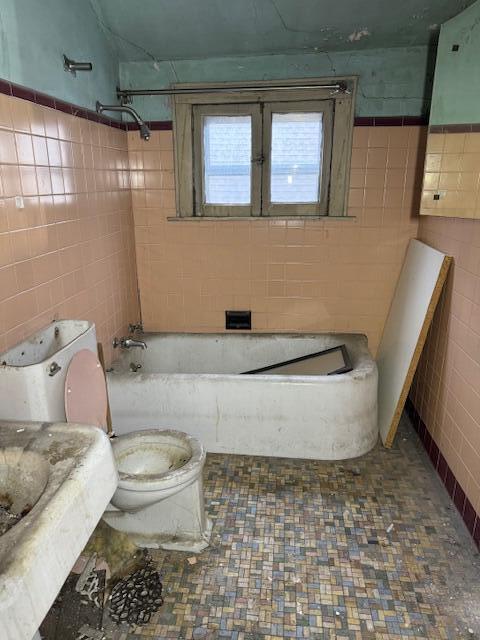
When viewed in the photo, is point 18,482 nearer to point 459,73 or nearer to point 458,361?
point 458,361

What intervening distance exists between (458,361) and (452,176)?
0.91m

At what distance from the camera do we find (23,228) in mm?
1803

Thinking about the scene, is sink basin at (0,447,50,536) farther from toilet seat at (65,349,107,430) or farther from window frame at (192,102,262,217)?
window frame at (192,102,262,217)

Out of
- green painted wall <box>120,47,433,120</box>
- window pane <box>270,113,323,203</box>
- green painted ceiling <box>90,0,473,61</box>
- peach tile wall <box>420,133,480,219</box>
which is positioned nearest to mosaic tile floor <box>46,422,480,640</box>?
peach tile wall <box>420,133,480,219</box>

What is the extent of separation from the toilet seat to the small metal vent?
4.53 ft

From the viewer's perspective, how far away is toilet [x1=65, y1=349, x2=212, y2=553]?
1.79 m

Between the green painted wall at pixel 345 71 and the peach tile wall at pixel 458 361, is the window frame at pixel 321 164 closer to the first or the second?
the green painted wall at pixel 345 71

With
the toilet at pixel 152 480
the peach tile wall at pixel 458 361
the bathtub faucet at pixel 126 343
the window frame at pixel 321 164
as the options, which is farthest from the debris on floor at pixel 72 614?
the window frame at pixel 321 164

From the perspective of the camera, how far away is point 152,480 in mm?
1772

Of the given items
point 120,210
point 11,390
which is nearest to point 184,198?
point 120,210

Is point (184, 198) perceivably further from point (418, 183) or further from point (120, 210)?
point (418, 183)

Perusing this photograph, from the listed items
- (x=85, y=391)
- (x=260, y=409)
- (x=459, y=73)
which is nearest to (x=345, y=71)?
(x=459, y=73)

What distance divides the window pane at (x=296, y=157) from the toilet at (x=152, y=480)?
1786 millimetres

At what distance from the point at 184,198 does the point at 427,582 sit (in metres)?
2.55
